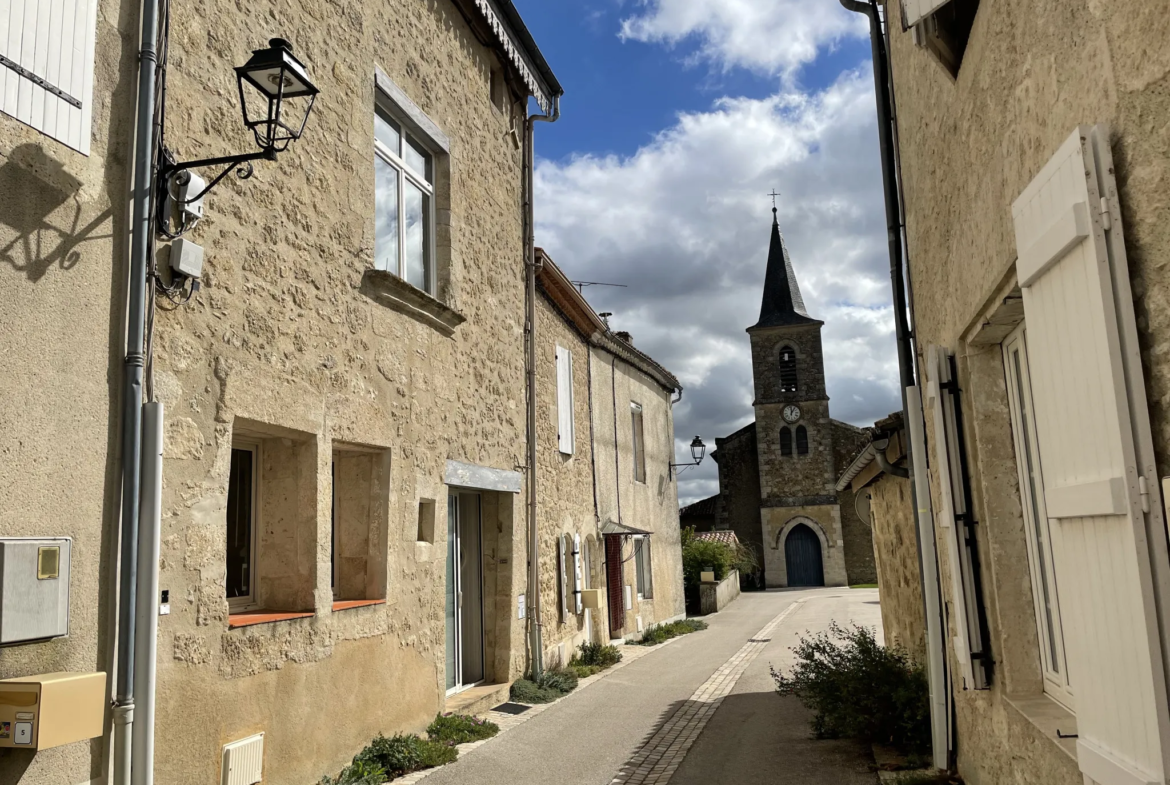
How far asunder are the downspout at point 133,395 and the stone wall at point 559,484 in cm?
574

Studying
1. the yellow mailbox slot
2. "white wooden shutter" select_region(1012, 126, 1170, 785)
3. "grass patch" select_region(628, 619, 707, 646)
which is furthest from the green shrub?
"grass patch" select_region(628, 619, 707, 646)

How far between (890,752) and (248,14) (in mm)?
5804

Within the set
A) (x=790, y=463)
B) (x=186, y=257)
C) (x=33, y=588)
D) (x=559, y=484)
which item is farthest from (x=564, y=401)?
(x=790, y=463)

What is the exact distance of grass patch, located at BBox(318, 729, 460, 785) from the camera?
5348 millimetres

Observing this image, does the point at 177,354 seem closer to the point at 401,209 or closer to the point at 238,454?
the point at 238,454

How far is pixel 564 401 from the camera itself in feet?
36.4

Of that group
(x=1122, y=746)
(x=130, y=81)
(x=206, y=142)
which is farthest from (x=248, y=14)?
(x=1122, y=746)

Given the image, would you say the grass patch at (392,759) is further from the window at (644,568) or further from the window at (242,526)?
the window at (644,568)

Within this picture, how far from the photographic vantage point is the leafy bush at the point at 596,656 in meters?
10.8

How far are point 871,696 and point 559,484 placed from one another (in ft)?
16.8

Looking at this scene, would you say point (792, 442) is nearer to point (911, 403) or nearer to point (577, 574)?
point (577, 574)

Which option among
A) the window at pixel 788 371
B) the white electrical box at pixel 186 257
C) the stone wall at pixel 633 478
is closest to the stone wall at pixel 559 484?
the stone wall at pixel 633 478

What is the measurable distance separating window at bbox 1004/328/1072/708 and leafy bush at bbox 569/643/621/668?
287 inches

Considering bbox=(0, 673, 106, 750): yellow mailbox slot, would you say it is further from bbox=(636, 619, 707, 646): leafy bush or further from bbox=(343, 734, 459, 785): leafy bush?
bbox=(636, 619, 707, 646): leafy bush
